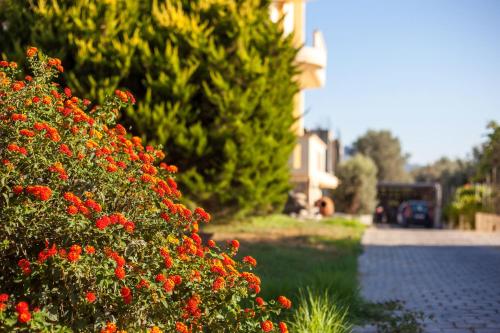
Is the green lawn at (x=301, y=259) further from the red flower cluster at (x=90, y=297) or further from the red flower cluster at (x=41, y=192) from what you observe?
the red flower cluster at (x=41, y=192)

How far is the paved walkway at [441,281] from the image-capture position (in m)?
A: 7.80

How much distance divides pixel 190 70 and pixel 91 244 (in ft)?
32.5

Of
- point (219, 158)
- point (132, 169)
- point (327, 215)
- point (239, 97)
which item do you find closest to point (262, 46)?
point (239, 97)

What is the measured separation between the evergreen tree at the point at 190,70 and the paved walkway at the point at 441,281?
143 inches

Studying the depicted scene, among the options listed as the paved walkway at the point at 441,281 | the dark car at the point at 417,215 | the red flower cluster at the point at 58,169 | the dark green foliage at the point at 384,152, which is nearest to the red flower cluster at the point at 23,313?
the red flower cluster at the point at 58,169

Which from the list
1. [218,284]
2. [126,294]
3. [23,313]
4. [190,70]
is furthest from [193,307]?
[190,70]

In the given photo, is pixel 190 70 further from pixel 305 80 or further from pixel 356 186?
pixel 356 186

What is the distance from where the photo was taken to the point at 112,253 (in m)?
3.99

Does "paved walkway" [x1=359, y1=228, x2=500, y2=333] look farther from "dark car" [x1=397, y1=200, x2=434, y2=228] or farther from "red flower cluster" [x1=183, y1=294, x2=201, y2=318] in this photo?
"dark car" [x1=397, y1=200, x2=434, y2=228]

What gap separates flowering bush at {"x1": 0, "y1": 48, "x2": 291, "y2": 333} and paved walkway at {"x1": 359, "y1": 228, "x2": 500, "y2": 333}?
326 cm

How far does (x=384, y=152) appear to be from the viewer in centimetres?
7288

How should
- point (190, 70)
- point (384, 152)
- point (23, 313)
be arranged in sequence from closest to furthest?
1. point (23, 313)
2. point (190, 70)
3. point (384, 152)

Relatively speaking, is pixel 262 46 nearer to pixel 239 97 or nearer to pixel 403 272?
pixel 239 97

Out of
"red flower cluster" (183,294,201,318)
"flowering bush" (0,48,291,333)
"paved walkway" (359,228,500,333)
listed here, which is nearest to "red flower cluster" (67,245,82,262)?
"flowering bush" (0,48,291,333)
